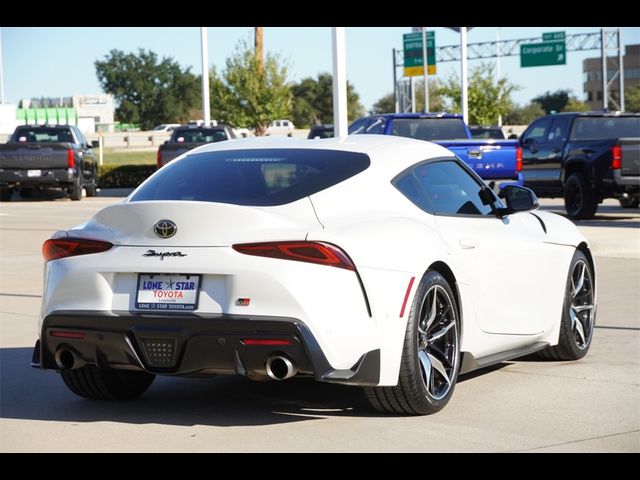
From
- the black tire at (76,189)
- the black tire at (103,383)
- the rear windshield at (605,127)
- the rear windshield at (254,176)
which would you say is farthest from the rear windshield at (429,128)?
the black tire at (103,383)

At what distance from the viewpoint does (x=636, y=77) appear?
143 meters

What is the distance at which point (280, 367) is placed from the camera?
611 cm

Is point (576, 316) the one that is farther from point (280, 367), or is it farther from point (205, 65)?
point (205, 65)

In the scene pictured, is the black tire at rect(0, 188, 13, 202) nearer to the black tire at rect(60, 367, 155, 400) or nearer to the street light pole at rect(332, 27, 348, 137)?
the street light pole at rect(332, 27, 348, 137)

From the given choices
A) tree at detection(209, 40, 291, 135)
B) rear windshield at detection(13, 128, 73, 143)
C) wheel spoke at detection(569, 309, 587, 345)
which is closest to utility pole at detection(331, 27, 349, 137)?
wheel spoke at detection(569, 309, 587, 345)

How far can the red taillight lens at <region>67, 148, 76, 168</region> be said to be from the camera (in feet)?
101

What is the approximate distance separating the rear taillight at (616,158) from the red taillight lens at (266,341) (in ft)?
50.9

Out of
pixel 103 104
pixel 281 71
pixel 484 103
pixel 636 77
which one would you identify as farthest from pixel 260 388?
pixel 636 77

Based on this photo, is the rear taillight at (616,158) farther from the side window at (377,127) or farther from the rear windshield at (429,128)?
the side window at (377,127)

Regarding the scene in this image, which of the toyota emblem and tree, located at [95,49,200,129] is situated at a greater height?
tree, located at [95,49,200,129]

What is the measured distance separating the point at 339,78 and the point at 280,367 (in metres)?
12.4

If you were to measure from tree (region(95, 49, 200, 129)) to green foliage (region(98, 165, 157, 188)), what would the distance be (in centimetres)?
8601

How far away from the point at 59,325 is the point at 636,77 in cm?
14333
